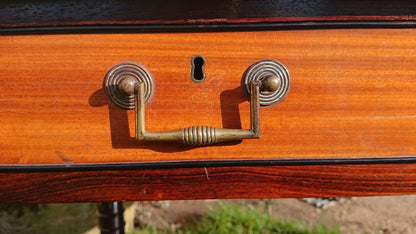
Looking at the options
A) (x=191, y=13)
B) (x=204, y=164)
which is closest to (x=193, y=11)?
(x=191, y=13)

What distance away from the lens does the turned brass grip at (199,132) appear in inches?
22.0

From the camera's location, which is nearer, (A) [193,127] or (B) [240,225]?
(A) [193,127]

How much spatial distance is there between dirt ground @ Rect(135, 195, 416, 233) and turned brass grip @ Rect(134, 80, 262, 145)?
4.21 ft

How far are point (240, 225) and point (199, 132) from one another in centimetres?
120

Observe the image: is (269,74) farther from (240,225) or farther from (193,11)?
(240,225)

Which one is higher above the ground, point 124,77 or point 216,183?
point 124,77

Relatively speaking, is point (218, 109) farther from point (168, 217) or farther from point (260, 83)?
point (168, 217)

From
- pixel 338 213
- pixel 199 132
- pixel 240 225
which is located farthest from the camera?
pixel 338 213

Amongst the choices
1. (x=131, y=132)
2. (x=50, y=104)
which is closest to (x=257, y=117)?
(x=131, y=132)

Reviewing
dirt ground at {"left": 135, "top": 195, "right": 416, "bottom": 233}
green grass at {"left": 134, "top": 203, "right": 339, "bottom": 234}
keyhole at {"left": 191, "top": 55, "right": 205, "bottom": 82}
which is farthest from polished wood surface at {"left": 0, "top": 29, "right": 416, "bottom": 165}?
dirt ground at {"left": 135, "top": 195, "right": 416, "bottom": 233}

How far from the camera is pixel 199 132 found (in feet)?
1.85

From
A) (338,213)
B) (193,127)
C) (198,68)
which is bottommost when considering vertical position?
(338,213)

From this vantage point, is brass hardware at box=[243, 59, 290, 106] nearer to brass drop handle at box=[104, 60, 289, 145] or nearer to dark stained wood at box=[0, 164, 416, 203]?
brass drop handle at box=[104, 60, 289, 145]

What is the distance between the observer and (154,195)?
618mm
